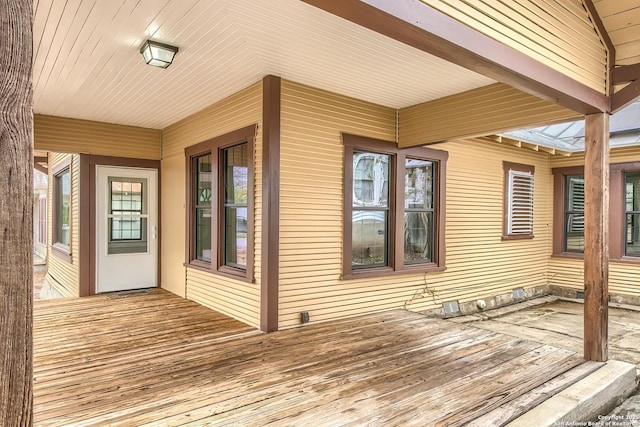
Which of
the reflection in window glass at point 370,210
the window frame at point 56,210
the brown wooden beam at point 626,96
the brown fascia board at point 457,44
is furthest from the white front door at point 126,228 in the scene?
the brown wooden beam at point 626,96

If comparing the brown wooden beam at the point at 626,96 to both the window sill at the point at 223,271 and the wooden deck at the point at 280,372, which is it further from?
the window sill at the point at 223,271

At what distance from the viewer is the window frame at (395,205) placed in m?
4.84

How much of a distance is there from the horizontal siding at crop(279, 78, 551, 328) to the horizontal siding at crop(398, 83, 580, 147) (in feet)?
1.19

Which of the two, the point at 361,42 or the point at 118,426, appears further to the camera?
the point at 361,42

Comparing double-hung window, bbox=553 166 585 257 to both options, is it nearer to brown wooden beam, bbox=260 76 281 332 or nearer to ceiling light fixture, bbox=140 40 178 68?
brown wooden beam, bbox=260 76 281 332

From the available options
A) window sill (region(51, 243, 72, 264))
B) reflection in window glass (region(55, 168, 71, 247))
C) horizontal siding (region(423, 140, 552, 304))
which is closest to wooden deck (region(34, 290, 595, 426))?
horizontal siding (region(423, 140, 552, 304))

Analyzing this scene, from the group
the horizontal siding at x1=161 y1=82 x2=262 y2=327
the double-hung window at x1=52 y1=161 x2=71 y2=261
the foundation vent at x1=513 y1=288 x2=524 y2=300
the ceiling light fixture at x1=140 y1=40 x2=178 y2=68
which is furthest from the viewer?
the foundation vent at x1=513 y1=288 x2=524 y2=300

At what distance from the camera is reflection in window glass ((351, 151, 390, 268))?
511 cm

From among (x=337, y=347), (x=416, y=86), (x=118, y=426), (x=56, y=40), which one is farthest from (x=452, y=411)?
(x=56, y=40)

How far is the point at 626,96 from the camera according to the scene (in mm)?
3650

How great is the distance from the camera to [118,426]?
7.68ft

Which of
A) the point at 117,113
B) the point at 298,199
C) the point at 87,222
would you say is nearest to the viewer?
the point at 298,199

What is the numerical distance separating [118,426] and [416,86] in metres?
4.13

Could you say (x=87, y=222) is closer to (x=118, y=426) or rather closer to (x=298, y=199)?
(x=298, y=199)
